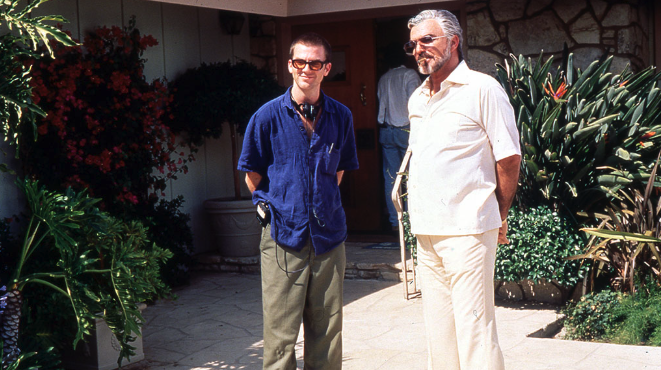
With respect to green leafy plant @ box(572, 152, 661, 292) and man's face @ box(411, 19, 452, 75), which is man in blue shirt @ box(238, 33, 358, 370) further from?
green leafy plant @ box(572, 152, 661, 292)

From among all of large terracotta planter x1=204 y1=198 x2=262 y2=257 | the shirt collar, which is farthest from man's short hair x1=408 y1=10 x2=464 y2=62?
large terracotta planter x1=204 y1=198 x2=262 y2=257

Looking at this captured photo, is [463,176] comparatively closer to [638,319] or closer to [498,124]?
[498,124]

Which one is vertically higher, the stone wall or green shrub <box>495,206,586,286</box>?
the stone wall

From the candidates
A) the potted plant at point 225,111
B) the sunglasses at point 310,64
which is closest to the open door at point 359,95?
the potted plant at point 225,111

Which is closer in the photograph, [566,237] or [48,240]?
[48,240]

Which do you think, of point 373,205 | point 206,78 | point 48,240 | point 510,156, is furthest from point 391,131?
point 510,156

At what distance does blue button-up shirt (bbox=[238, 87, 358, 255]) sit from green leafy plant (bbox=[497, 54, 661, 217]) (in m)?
2.54

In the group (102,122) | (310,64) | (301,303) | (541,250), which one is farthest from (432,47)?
(102,122)

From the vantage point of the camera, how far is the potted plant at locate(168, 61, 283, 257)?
24.1 ft

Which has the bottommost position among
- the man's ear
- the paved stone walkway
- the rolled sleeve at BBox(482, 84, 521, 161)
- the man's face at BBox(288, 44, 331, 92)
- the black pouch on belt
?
the paved stone walkway

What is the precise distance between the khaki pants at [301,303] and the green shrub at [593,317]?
93.6 inches

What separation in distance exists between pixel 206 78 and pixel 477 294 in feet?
16.3

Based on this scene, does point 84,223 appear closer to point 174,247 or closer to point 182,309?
point 182,309

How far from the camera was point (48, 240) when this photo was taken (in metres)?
4.57
